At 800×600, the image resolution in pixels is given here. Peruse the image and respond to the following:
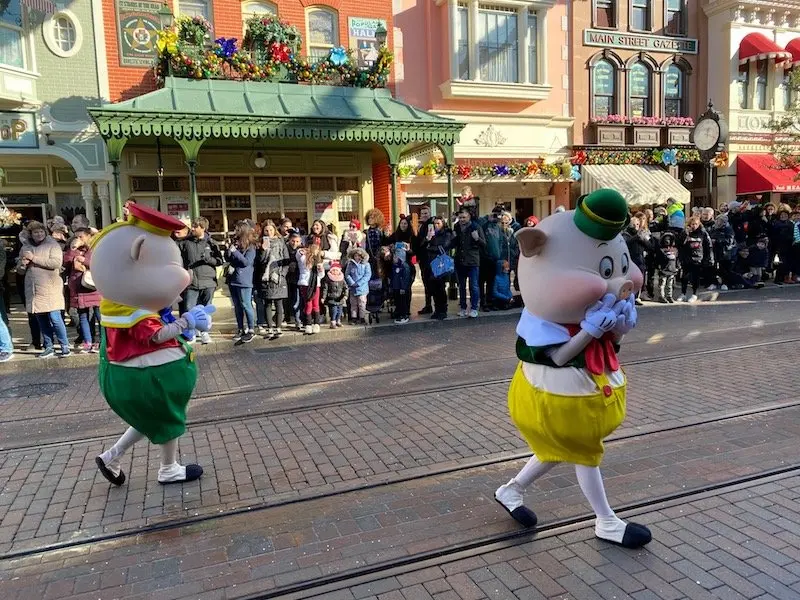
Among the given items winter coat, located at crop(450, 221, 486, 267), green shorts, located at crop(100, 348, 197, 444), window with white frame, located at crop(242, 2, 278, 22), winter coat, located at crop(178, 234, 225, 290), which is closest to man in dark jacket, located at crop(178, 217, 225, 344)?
winter coat, located at crop(178, 234, 225, 290)

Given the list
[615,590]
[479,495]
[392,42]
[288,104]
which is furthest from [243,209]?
[615,590]

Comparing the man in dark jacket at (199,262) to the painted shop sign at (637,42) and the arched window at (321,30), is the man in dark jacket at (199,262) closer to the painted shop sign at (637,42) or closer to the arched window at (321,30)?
the arched window at (321,30)

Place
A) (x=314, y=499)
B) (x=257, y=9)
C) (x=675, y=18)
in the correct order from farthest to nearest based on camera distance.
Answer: (x=675, y=18) → (x=257, y=9) → (x=314, y=499)

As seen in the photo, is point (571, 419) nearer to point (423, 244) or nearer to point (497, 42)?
point (423, 244)

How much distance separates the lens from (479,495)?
154 inches

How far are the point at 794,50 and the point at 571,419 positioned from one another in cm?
2177

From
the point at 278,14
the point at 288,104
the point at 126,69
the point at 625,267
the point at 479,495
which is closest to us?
the point at 625,267

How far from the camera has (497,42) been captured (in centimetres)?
1677

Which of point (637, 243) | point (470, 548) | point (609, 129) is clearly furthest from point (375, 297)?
point (609, 129)

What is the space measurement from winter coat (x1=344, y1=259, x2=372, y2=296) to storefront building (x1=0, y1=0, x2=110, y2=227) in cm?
671

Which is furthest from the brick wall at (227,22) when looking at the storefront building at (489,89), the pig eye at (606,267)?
the pig eye at (606,267)

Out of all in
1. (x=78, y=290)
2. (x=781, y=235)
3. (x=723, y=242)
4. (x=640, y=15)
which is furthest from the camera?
(x=640, y=15)

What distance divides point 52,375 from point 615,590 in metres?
7.32

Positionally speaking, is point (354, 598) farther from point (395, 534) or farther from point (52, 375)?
point (52, 375)
